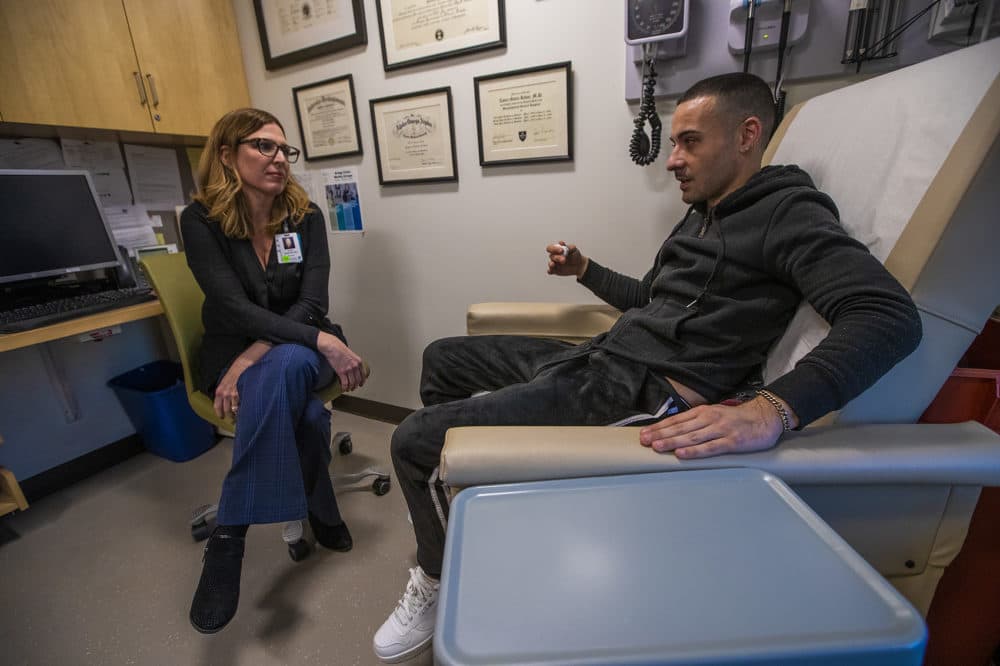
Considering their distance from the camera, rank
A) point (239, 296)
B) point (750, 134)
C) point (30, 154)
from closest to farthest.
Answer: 1. point (750, 134)
2. point (239, 296)
3. point (30, 154)

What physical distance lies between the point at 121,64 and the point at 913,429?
94.2 inches

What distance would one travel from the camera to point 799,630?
401 mm

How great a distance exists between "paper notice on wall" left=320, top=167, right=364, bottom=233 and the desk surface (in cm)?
75

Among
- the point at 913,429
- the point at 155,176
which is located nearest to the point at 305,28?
the point at 155,176

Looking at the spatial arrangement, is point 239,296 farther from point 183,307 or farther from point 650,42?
point 650,42

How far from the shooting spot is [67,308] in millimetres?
1458

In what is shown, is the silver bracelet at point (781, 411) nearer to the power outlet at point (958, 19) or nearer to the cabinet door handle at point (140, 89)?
the power outlet at point (958, 19)

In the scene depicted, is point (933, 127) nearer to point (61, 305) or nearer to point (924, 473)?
point (924, 473)

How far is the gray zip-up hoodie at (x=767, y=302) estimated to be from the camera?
643 mm

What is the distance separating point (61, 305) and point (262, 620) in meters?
1.26

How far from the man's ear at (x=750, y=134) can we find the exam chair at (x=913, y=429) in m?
0.24

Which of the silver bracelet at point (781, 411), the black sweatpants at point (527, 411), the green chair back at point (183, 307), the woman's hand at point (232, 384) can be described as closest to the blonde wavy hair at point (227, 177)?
the green chair back at point (183, 307)

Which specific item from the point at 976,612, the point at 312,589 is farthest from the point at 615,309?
the point at 312,589

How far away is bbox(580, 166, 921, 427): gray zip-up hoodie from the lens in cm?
64
